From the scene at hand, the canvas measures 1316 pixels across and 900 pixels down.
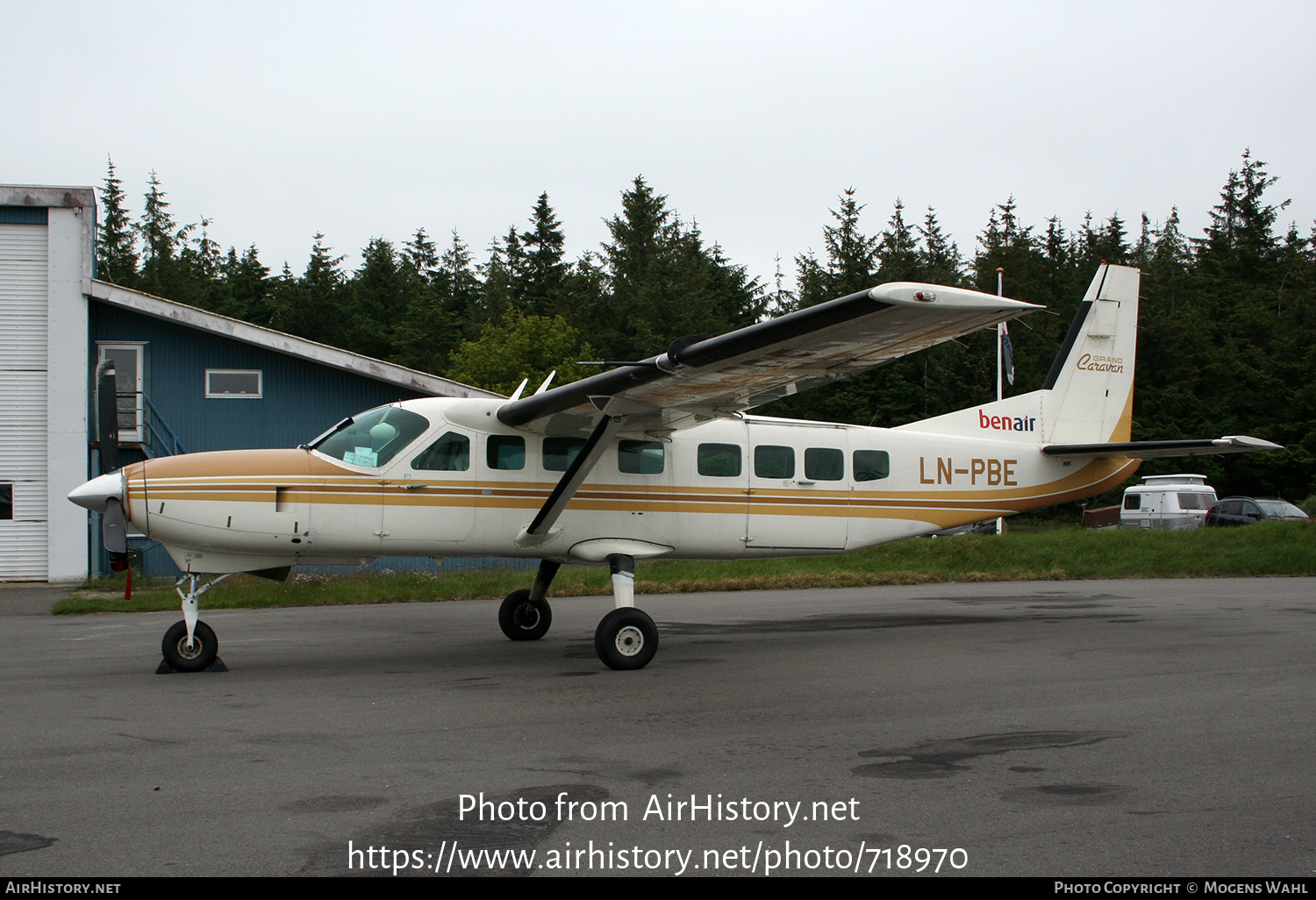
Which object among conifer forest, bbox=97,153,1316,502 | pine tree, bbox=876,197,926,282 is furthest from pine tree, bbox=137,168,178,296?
pine tree, bbox=876,197,926,282

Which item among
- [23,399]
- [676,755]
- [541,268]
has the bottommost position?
[676,755]

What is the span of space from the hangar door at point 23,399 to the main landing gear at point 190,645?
14022mm

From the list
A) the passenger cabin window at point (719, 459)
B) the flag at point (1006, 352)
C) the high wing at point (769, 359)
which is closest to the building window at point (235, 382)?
the high wing at point (769, 359)

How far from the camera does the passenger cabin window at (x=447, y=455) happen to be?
10000 mm

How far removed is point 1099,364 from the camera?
1373 centimetres

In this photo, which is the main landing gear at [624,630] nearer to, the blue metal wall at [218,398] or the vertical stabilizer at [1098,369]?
the vertical stabilizer at [1098,369]

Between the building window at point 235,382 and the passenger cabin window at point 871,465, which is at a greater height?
the building window at point 235,382

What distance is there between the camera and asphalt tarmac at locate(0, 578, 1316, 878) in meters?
4.35

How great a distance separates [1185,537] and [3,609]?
954 inches

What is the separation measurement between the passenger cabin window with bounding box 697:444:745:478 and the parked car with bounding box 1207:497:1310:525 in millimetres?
28348

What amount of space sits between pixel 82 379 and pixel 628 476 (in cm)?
1584

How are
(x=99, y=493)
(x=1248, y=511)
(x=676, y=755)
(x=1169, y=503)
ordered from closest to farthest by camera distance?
(x=676, y=755)
(x=99, y=493)
(x=1248, y=511)
(x=1169, y=503)

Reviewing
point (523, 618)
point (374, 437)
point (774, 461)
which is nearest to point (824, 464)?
point (774, 461)

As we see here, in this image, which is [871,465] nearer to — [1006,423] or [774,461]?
[774,461]
